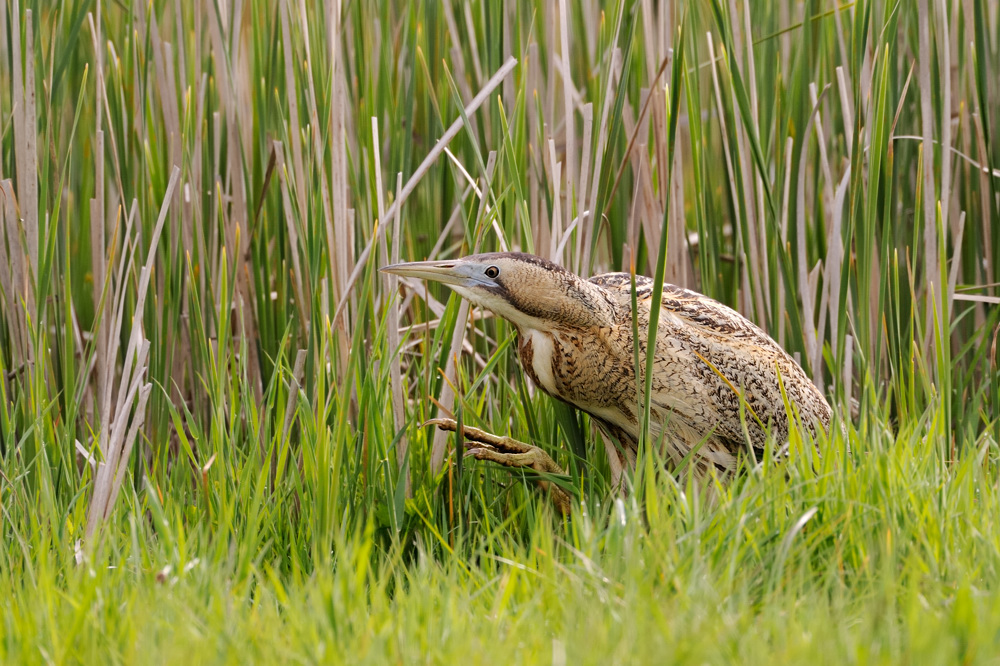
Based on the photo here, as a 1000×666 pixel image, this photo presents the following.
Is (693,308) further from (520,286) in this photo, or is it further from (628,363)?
(520,286)

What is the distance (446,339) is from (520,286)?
328 mm

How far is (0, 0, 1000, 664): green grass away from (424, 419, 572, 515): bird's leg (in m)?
0.09

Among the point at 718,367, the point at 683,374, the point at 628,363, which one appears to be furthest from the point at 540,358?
the point at 718,367

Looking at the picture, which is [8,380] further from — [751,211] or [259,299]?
[751,211]

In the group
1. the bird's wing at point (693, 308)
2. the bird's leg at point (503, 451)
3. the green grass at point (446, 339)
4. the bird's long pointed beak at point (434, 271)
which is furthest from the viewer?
the bird's wing at point (693, 308)

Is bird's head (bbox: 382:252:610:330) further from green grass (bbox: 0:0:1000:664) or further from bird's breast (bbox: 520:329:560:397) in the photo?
green grass (bbox: 0:0:1000:664)

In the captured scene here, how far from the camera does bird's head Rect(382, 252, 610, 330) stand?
260 cm

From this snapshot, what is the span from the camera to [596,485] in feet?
9.93

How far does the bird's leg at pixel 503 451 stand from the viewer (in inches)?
108

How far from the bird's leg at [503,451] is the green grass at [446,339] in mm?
85

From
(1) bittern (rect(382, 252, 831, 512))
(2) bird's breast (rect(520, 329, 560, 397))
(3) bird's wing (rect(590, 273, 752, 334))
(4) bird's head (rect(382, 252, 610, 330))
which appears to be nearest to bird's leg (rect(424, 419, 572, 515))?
(1) bittern (rect(382, 252, 831, 512))

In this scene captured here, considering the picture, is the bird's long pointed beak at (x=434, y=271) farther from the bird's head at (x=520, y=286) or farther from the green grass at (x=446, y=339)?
the green grass at (x=446, y=339)

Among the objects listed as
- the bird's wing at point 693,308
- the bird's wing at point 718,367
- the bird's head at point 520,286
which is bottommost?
the bird's wing at point 718,367

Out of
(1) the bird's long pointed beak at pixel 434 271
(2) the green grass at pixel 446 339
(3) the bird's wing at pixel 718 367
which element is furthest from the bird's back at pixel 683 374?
(1) the bird's long pointed beak at pixel 434 271
